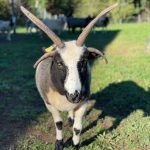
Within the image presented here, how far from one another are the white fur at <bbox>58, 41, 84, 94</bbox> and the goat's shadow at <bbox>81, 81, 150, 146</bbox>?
209 cm

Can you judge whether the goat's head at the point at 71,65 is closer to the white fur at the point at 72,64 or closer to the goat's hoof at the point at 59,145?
the white fur at the point at 72,64

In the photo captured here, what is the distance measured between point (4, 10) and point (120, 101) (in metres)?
28.9

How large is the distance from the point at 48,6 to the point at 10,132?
4084cm

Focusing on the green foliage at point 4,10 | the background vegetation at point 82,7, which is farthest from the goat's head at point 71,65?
the green foliage at point 4,10

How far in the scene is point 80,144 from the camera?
21.8 feet

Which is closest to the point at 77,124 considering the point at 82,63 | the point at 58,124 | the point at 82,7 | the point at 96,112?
the point at 58,124

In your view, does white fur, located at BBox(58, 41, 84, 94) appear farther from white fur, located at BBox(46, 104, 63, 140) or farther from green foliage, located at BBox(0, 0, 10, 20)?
green foliage, located at BBox(0, 0, 10, 20)

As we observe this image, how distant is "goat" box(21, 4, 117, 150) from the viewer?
211 inches

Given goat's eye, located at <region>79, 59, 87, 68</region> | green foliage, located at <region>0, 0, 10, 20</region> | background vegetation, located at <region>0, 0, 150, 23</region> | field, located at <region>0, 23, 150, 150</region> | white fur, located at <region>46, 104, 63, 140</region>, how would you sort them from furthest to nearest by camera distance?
background vegetation, located at <region>0, 0, 150, 23</region>
green foliage, located at <region>0, 0, 10, 20</region>
field, located at <region>0, 23, 150, 150</region>
white fur, located at <region>46, 104, 63, 140</region>
goat's eye, located at <region>79, 59, 87, 68</region>

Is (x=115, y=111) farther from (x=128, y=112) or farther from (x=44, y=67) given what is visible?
(x=44, y=67)

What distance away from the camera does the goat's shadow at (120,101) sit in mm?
8193

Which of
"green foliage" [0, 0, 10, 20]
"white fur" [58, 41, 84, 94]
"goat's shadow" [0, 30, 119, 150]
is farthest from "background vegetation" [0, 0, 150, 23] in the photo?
"white fur" [58, 41, 84, 94]

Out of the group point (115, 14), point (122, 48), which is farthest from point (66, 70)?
point (115, 14)

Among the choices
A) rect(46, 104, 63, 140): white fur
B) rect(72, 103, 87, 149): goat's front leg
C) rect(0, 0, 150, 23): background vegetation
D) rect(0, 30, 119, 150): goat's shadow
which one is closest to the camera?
rect(72, 103, 87, 149): goat's front leg
